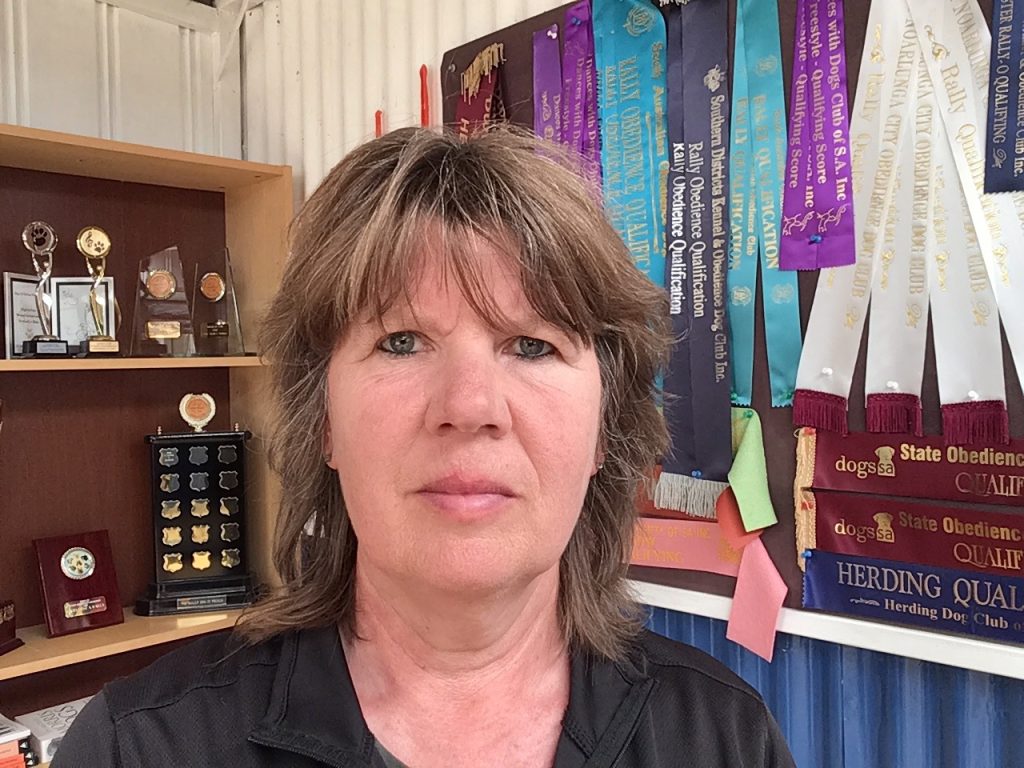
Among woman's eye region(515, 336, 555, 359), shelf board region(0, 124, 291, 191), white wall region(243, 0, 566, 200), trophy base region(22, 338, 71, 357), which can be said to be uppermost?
white wall region(243, 0, 566, 200)

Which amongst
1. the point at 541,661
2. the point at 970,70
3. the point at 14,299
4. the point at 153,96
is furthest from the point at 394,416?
the point at 153,96

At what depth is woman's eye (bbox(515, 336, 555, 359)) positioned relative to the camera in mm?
905

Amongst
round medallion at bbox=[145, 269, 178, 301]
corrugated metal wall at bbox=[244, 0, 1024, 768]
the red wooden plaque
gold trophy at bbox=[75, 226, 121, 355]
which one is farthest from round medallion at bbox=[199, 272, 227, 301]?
the red wooden plaque

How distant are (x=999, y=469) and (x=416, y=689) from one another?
92 centimetres

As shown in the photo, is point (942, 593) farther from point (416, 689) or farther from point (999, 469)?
point (416, 689)

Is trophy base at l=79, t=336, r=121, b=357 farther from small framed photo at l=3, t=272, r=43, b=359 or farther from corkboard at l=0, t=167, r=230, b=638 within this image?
corkboard at l=0, t=167, r=230, b=638

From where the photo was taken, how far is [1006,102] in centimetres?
125

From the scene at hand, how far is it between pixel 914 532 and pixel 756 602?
315mm

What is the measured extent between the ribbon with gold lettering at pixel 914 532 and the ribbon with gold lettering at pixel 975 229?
0.12 metres

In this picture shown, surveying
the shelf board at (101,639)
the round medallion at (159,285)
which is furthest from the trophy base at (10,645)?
the round medallion at (159,285)

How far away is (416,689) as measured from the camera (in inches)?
38.2

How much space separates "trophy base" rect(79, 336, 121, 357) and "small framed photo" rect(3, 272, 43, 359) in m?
0.12

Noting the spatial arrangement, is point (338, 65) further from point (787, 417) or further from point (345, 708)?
point (345, 708)

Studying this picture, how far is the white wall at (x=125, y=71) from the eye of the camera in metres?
2.20
